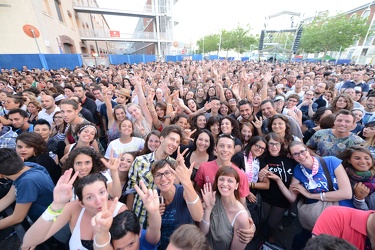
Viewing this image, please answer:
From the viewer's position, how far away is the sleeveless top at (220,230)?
1934 millimetres

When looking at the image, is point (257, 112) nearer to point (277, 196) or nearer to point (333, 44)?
point (277, 196)

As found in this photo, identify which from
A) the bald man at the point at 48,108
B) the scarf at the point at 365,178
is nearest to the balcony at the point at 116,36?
the bald man at the point at 48,108

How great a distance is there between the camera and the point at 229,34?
43.7 metres

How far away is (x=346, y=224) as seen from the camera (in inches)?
58.2

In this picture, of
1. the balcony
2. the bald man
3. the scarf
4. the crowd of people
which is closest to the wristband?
the crowd of people

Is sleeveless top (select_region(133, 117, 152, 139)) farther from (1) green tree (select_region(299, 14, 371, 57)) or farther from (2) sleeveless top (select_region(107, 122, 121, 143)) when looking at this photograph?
(1) green tree (select_region(299, 14, 371, 57))

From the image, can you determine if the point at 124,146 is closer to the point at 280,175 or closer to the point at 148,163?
the point at 148,163

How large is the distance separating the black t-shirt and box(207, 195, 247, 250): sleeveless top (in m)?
1.00

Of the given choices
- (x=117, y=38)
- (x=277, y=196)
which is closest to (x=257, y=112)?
(x=277, y=196)

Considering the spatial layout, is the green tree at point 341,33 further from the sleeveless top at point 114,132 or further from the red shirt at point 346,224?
the sleeveless top at point 114,132

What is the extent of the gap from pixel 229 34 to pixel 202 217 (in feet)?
163

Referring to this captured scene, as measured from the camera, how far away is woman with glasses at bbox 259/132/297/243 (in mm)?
2609

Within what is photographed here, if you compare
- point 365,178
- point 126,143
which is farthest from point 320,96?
point 126,143

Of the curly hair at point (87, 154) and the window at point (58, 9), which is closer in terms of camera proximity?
the curly hair at point (87, 154)
